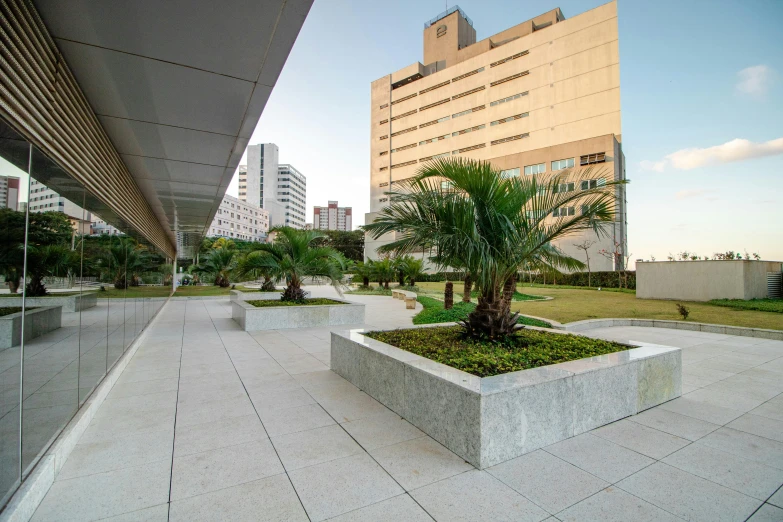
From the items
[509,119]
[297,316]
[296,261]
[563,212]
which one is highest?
[509,119]

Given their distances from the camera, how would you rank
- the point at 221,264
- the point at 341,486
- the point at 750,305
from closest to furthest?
the point at 341,486, the point at 750,305, the point at 221,264

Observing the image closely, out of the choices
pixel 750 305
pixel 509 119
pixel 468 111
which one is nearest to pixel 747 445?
pixel 750 305

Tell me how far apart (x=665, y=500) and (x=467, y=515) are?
4.08ft

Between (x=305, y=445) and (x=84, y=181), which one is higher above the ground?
(x=84, y=181)

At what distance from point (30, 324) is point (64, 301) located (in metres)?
0.80

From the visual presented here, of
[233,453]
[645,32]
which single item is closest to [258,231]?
→ [645,32]

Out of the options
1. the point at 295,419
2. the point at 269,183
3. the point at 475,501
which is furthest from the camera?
the point at 269,183

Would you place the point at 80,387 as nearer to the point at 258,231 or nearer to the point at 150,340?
the point at 150,340

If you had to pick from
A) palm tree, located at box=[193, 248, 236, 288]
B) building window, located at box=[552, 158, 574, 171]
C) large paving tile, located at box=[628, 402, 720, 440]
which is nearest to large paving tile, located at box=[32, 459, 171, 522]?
large paving tile, located at box=[628, 402, 720, 440]

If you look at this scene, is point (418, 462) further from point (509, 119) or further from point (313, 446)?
point (509, 119)

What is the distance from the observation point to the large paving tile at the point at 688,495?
6.92ft

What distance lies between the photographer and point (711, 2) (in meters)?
9.07

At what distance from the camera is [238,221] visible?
288 ft

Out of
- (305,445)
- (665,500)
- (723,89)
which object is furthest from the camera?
(723,89)
